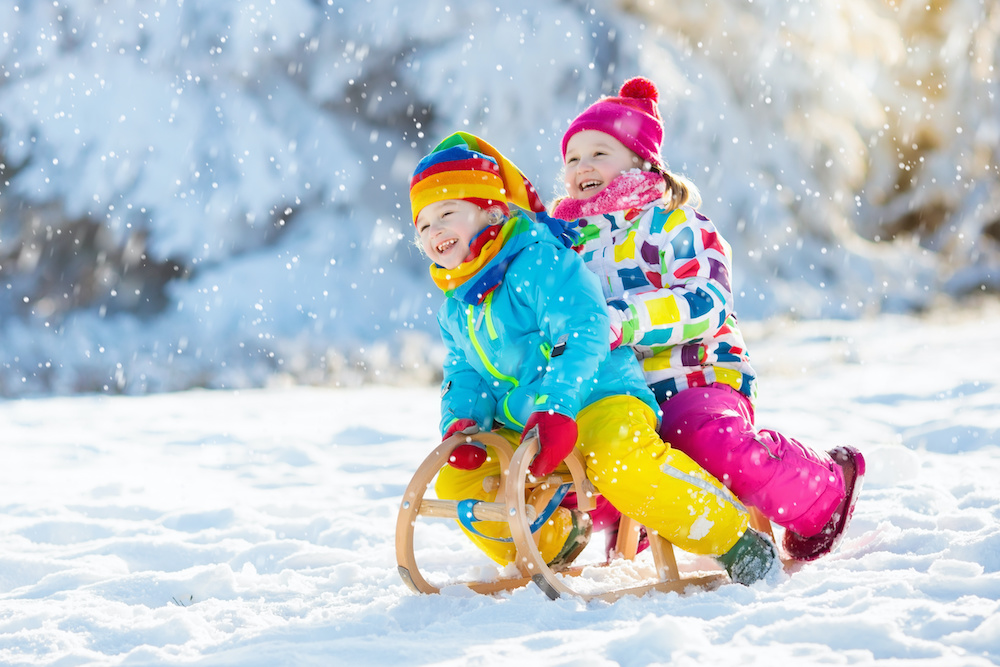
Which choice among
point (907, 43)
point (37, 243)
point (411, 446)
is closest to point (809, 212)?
point (907, 43)

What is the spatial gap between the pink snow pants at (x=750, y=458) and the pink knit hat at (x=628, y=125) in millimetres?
744

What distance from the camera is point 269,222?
8.75 m

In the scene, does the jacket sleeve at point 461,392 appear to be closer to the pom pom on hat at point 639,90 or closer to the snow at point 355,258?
the snow at point 355,258

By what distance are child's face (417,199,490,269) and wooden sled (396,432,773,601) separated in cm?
47

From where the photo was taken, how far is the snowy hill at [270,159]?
8.38 m

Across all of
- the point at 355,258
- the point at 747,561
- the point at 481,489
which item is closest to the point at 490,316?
the point at 481,489

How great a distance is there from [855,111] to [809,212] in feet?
5.72

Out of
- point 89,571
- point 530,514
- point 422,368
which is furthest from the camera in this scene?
point 422,368

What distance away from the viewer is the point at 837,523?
2426 millimetres

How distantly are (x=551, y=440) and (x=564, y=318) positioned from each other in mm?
301

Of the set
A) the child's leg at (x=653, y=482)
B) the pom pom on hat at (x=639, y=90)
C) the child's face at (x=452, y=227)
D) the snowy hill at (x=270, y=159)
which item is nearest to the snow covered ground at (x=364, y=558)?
the child's leg at (x=653, y=482)

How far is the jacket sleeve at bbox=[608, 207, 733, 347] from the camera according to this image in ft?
7.29

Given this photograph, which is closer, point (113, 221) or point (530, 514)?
point (530, 514)

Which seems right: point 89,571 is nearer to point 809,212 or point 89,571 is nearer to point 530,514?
point 530,514
